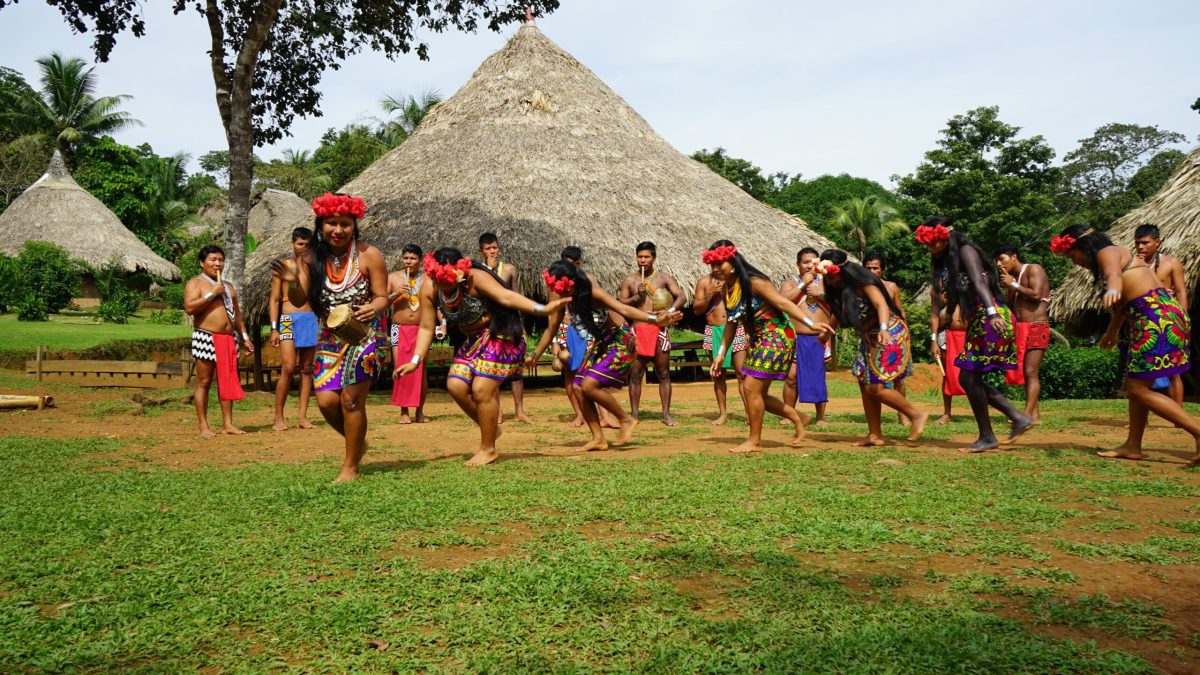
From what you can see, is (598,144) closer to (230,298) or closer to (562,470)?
(230,298)

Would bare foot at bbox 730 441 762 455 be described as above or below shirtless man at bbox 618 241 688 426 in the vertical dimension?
below

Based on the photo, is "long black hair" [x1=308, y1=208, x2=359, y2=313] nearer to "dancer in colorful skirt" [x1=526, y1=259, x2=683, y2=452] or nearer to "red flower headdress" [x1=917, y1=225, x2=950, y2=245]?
"dancer in colorful skirt" [x1=526, y1=259, x2=683, y2=452]

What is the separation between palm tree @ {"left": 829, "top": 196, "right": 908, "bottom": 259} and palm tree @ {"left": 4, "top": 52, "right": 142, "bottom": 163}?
35.1 metres

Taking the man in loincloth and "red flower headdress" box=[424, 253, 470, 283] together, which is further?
the man in loincloth

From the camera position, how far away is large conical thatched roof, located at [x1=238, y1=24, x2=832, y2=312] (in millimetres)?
14586

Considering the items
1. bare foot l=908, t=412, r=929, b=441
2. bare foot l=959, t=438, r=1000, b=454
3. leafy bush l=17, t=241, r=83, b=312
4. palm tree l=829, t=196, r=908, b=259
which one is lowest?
bare foot l=959, t=438, r=1000, b=454

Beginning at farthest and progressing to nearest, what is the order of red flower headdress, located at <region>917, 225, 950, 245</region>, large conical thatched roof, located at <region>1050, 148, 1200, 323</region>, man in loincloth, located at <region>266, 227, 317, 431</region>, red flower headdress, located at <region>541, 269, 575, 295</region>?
1. large conical thatched roof, located at <region>1050, 148, 1200, 323</region>
2. man in loincloth, located at <region>266, 227, 317, 431</region>
3. red flower headdress, located at <region>917, 225, 950, 245</region>
4. red flower headdress, located at <region>541, 269, 575, 295</region>

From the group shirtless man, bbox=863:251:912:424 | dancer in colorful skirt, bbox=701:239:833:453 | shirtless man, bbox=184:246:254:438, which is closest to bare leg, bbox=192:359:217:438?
shirtless man, bbox=184:246:254:438

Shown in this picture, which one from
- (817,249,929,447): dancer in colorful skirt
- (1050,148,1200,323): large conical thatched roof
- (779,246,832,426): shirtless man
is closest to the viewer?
(817,249,929,447): dancer in colorful skirt

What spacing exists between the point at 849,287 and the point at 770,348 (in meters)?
0.89

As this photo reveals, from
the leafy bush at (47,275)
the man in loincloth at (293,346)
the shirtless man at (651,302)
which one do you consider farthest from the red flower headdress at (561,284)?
the leafy bush at (47,275)

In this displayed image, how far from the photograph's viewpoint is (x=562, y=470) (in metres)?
5.80

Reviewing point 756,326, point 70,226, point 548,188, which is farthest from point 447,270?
point 70,226

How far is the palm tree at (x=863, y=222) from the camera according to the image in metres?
40.1
